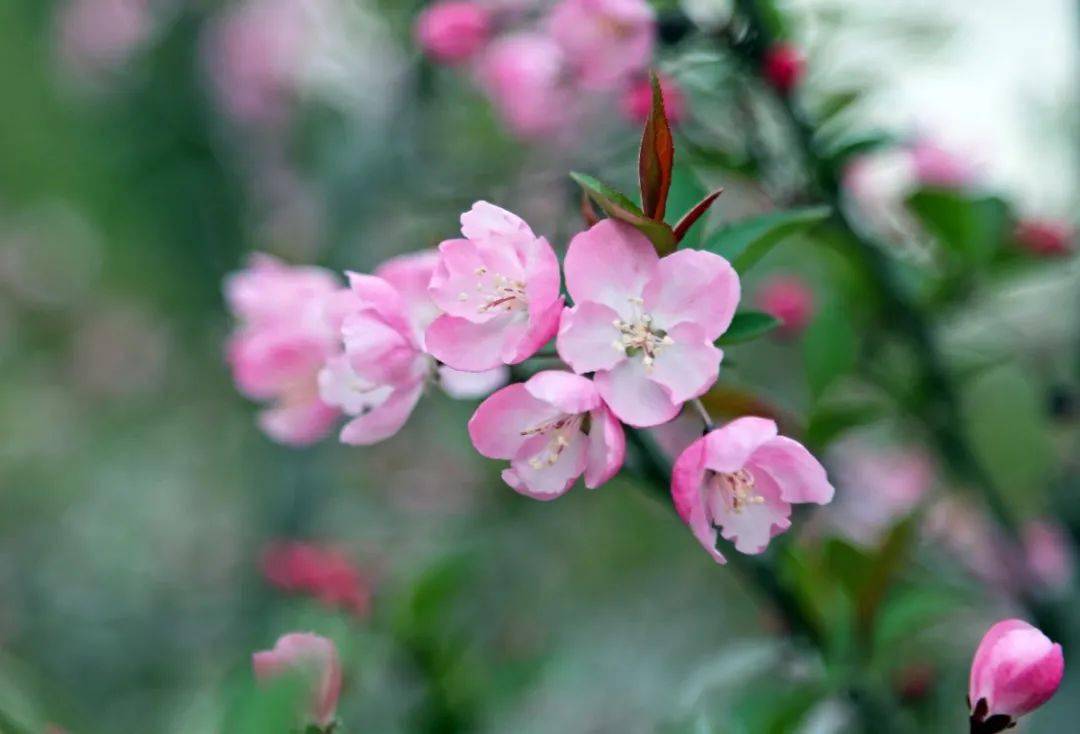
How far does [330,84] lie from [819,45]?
2.01 meters

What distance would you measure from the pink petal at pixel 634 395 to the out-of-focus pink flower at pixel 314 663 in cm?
24

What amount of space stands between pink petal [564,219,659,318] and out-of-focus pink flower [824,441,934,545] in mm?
898

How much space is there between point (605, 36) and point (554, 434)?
513 millimetres

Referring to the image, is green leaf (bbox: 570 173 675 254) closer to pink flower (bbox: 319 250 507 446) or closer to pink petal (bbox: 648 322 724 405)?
pink petal (bbox: 648 322 724 405)

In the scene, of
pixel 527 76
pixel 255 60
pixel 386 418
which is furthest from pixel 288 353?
pixel 255 60

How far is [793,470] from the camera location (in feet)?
Result: 1.88

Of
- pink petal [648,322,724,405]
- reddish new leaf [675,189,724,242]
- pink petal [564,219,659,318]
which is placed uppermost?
reddish new leaf [675,189,724,242]

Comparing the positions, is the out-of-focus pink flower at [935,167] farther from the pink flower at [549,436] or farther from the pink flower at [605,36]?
the pink flower at [549,436]

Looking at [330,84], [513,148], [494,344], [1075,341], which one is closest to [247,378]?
[494,344]

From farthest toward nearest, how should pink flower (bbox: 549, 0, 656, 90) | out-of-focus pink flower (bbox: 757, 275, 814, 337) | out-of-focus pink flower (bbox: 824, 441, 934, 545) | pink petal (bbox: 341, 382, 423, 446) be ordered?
out-of-focus pink flower (bbox: 824, 441, 934, 545)
out-of-focus pink flower (bbox: 757, 275, 814, 337)
pink flower (bbox: 549, 0, 656, 90)
pink petal (bbox: 341, 382, 423, 446)

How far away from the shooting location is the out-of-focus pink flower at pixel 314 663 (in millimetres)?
578

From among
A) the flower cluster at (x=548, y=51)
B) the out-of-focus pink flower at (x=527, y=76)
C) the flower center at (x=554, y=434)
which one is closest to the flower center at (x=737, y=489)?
the flower center at (x=554, y=434)

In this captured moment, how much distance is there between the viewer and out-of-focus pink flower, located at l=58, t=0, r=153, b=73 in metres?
3.31

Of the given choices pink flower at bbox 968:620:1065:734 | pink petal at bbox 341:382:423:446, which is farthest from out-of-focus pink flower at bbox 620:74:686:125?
pink flower at bbox 968:620:1065:734
